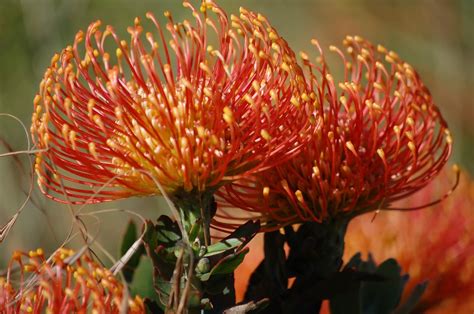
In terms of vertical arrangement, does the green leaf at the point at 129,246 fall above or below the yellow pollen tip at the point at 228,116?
below

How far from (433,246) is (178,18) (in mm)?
1260

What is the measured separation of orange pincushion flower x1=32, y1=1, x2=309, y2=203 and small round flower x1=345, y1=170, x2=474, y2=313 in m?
0.28

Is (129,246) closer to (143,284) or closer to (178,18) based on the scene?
(143,284)

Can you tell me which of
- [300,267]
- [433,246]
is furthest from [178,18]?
[300,267]

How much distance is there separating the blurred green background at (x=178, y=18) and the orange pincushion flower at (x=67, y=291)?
1.08 feet

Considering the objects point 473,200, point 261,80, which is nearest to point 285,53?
point 261,80

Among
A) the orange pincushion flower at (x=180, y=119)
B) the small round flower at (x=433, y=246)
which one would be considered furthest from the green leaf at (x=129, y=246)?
the small round flower at (x=433, y=246)

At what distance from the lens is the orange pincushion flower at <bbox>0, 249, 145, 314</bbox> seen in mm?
401

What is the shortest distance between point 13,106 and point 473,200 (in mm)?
862

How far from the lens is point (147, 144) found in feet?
1.41

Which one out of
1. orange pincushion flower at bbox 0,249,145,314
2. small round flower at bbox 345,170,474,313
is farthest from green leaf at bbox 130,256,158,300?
small round flower at bbox 345,170,474,313

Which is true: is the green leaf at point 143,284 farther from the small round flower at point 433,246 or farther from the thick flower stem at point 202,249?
the small round flower at point 433,246

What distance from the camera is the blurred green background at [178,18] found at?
120cm

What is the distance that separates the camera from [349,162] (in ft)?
1.60
